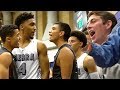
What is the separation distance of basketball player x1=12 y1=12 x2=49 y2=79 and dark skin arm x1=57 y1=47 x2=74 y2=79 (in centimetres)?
22

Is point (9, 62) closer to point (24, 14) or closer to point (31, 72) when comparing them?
point (31, 72)

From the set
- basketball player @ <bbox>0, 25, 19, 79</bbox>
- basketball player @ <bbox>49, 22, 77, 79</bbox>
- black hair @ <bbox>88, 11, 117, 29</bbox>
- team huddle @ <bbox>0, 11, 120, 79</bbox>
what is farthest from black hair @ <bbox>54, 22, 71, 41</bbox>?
basketball player @ <bbox>0, 25, 19, 79</bbox>

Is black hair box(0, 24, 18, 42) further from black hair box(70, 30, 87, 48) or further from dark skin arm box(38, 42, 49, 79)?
black hair box(70, 30, 87, 48)

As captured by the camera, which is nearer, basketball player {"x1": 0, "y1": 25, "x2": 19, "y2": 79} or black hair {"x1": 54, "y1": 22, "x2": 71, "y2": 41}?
basketball player {"x1": 0, "y1": 25, "x2": 19, "y2": 79}

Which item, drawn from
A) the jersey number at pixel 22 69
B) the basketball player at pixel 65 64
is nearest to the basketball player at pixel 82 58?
the basketball player at pixel 65 64

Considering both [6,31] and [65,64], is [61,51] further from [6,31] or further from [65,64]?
[6,31]

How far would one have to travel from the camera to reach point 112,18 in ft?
11.1

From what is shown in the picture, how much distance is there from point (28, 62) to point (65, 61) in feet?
1.17

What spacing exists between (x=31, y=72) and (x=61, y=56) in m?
0.33

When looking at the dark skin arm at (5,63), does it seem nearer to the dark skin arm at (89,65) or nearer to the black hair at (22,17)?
the black hair at (22,17)

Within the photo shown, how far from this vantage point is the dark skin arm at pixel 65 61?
322 centimetres

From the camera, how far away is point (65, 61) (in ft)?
10.7

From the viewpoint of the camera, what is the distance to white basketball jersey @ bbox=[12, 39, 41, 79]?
3.34m
